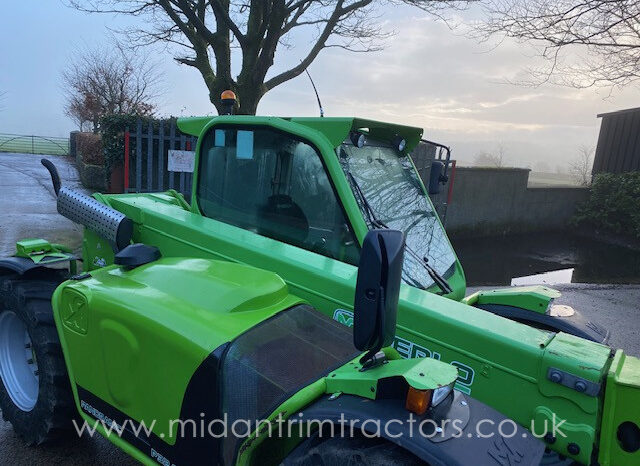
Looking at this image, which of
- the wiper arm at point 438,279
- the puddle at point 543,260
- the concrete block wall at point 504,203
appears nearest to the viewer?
the wiper arm at point 438,279

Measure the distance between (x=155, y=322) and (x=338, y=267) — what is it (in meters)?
0.92

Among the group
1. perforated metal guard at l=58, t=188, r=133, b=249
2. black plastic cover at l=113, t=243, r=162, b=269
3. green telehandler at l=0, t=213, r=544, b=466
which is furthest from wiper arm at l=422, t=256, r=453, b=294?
perforated metal guard at l=58, t=188, r=133, b=249

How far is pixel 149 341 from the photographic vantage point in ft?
6.27

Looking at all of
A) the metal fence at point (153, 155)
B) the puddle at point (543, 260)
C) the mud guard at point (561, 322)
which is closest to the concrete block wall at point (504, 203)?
the puddle at point (543, 260)

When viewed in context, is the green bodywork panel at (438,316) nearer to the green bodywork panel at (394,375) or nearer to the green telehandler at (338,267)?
the green telehandler at (338,267)

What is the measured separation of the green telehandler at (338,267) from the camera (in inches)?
70.2

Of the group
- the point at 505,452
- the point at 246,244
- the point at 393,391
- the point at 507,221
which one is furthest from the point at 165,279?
the point at 507,221

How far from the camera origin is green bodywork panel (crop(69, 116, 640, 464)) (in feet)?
5.86

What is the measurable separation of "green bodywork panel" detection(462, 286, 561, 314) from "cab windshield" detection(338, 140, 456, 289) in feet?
0.87

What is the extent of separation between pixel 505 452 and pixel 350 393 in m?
0.52

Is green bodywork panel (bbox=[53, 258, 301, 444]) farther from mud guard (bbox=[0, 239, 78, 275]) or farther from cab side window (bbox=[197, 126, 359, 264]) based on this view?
mud guard (bbox=[0, 239, 78, 275])

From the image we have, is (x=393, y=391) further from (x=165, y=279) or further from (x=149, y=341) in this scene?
(x=165, y=279)

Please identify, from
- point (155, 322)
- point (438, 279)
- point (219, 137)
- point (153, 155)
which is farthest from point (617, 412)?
point (153, 155)

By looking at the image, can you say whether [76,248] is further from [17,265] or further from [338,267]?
[338,267]
